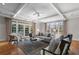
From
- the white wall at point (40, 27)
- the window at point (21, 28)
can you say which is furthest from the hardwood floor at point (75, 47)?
the window at point (21, 28)

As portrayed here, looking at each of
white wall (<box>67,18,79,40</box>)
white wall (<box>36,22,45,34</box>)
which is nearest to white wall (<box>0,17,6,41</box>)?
white wall (<box>36,22,45,34</box>)

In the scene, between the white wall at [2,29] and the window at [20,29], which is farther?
the window at [20,29]

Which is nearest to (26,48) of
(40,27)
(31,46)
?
(31,46)

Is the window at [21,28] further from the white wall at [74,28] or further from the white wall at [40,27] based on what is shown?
the white wall at [74,28]

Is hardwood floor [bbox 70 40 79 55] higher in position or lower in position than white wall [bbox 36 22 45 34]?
lower

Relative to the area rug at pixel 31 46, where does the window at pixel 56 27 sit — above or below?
above

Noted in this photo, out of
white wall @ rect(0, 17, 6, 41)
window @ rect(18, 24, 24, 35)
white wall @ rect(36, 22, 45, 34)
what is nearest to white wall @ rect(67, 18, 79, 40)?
white wall @ rect(36, 22, 45, 34)

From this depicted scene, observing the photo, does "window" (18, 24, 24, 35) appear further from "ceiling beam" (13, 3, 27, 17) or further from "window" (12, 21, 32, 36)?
"ceiling beam" (13, 3, 27, 17)

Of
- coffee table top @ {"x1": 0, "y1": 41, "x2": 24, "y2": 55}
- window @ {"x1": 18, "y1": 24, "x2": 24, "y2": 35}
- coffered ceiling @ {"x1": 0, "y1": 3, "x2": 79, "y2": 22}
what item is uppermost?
coffered ceiling @ {"x1": 0, "y1": 3, "x2": 79, "y2": 22}

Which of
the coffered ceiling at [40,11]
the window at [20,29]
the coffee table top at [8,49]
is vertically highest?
the coffered ceiling at [40,11]

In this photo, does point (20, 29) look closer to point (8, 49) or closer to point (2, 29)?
point (2, 29)

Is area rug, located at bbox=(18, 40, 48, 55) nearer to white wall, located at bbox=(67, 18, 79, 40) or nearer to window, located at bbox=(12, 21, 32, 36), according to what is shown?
window, located at bbox=(12, 21, 32, 36)

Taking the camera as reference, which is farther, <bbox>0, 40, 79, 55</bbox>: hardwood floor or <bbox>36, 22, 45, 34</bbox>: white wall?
<bbox>36, 22, 45, 34</bbox>: white wall
